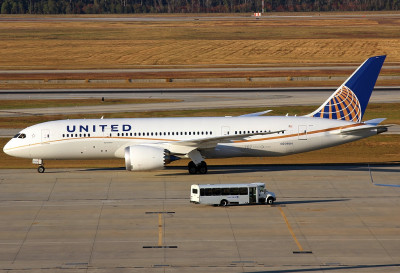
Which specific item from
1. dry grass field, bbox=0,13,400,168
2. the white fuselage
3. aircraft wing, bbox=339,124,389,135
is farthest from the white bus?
dry grass field, bbox=0,13,400,168

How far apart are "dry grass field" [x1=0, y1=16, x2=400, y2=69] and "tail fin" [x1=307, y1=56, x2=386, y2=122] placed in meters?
74.6

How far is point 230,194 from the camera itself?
137ft

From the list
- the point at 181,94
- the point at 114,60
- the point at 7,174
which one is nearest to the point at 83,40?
the point at 114,60

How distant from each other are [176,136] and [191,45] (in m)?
106

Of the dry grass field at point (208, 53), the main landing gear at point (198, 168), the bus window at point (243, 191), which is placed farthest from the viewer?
the dry grass field at point (208, 53)

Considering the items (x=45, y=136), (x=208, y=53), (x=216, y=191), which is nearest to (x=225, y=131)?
(x=216, y=191)

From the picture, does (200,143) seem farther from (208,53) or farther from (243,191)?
(208,53)

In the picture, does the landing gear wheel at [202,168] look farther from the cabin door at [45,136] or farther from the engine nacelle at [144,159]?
the cabin door at [45,136]

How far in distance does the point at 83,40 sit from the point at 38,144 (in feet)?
393

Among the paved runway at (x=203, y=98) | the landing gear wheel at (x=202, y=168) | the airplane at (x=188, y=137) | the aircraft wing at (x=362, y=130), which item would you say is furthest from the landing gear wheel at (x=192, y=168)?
the paved runway at (x=203, y=98)

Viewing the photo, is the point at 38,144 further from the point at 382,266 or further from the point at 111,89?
the point at 111,89

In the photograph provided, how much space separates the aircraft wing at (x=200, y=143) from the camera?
49.5 m

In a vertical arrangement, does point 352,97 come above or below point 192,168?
above

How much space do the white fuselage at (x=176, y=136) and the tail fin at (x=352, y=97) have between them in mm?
1606
